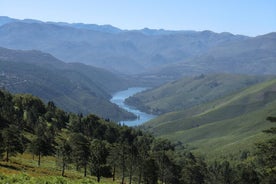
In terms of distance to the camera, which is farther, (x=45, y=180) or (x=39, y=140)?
(x=39, y=140)

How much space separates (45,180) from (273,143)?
47.9 m

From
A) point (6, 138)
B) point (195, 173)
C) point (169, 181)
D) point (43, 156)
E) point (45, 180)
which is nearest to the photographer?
Result: point (45, 180)

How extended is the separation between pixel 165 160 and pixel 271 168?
292ft

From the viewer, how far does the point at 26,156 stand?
148 metres

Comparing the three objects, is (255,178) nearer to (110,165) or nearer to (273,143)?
(110,165)

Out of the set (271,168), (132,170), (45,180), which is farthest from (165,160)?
(45,180)

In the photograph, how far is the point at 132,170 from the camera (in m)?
144

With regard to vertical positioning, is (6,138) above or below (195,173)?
above

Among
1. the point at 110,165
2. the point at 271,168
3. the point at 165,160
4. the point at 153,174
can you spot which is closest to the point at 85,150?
the point at 110,165

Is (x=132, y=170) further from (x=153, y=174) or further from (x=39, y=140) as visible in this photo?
(x=39, y=140)

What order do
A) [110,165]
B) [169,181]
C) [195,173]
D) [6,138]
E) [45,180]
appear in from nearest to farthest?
1. [45,180]
2. [6,138]
3. [110,165]
4. [169,181]
5. [195,173]

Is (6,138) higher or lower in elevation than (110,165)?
higher

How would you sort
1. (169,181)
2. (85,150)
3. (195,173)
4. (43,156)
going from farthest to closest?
1. (195,173)
2. (169,181)
3. (43,156)
4. (85,150)

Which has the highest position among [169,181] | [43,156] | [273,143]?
[273,143]
